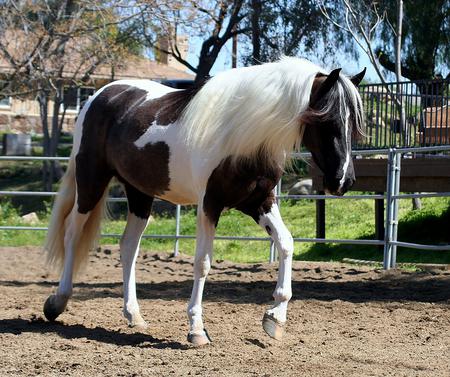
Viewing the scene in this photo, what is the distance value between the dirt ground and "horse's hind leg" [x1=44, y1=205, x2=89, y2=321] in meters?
0.10

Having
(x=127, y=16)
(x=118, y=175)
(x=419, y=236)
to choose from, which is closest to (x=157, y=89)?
(x=118, y=175)

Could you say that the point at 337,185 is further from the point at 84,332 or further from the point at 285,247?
the point at 84,332

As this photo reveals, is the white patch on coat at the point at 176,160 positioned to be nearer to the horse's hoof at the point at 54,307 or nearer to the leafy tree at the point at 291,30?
the horse's hoof at the point at 54,307

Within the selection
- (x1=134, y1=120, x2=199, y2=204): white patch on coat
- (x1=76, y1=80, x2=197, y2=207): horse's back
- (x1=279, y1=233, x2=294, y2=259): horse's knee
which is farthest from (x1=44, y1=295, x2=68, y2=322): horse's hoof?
(x1=279, y1=233, x2=294, y2=259): horse's knee

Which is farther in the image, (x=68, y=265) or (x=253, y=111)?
(x=68, y=265)

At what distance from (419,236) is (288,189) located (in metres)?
6.90

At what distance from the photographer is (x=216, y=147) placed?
15.0 ft

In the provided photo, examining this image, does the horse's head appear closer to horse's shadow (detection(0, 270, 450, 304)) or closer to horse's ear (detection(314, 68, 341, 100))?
horse's ear (detection(314, 68, 341, 100))

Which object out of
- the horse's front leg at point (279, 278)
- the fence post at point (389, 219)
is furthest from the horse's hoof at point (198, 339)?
the fence post at point (389, 219)

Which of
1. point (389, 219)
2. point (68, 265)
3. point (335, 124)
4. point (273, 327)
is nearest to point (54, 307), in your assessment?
point (68, 265)

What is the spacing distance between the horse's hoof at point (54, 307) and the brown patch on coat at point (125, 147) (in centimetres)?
68

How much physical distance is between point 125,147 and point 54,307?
4.05 ft

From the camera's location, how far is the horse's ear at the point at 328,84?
426 centimetres

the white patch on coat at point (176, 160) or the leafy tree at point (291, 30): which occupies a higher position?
the leafy tree at point (291, 30)
